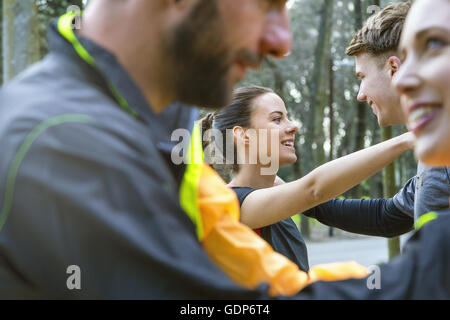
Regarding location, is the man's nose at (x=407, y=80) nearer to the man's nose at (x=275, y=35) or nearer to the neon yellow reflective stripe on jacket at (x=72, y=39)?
the man's nose at (x=275, y=35)

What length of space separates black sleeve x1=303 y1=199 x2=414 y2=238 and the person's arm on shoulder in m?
0.56

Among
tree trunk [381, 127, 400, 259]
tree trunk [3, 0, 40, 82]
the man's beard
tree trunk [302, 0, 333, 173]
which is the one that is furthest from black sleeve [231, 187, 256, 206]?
tree trunk [302, 0, 333, 173]

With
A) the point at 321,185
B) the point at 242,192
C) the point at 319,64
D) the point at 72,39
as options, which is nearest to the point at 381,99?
the point at 321,185

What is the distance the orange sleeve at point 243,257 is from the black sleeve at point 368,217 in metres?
1.84

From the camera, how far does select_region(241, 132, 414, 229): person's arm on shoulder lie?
2.69 m

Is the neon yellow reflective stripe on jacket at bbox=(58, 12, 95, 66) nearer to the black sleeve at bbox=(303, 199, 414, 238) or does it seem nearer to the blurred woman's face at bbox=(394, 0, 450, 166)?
the blurred woman's face at bbox=(394, 0, 450, 166)

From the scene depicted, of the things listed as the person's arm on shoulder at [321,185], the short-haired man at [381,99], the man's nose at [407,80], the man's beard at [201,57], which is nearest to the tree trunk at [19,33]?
the person's arm on shoulder at [321,185]

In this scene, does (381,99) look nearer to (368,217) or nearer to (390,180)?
(368,217)

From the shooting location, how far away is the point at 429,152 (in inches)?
58.9

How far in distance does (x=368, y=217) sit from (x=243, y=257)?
79.3 inches

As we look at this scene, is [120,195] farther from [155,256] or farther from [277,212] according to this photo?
[277,212]

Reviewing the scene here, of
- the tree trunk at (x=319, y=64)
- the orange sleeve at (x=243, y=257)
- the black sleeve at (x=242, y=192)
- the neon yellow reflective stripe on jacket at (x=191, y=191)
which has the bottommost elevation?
the orange sleeve at (x=243, y=257)

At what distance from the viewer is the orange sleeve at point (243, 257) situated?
59.8 inches

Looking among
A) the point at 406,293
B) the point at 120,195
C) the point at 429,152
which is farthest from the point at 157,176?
the point at 429,152
